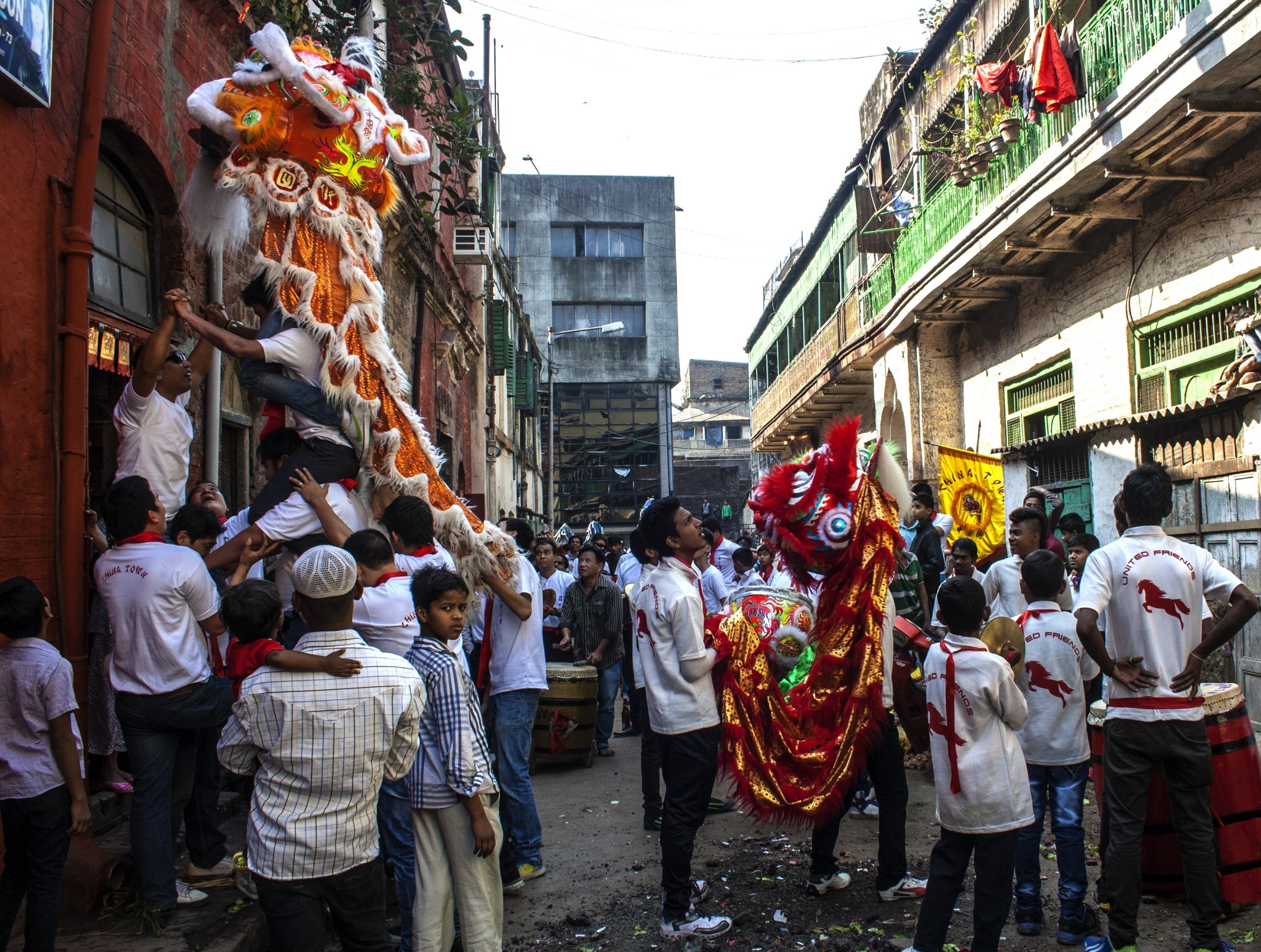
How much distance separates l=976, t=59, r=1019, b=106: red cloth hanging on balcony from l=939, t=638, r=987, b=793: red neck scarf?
27.3 feet

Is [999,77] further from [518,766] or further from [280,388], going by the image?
[280,388]

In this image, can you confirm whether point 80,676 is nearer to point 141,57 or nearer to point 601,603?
point 141,57

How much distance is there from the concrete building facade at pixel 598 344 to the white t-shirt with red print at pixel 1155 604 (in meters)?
36.3

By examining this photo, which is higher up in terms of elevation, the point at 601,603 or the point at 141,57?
the point at 141,57

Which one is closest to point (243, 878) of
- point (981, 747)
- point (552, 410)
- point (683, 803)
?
point (683, 803)

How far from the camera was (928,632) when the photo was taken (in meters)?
6.23

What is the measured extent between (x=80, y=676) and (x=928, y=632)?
187 inches

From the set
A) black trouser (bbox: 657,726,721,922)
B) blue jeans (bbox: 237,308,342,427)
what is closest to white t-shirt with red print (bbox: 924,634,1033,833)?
black trouser (bbox: 657,726,721,922)

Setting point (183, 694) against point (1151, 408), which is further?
point (1151, 408)

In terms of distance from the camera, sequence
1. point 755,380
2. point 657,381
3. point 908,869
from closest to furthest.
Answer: point 908,869 → point 755,380 → point 657,381

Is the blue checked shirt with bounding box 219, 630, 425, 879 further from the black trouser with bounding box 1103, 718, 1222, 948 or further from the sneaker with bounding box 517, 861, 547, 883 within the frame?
the black trouser with bounding box 1103, 718, 1222, 948

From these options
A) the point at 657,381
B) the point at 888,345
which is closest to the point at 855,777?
the point at 888,345

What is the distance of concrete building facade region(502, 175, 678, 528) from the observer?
4088 centimetres

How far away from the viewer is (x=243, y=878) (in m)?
4.51
